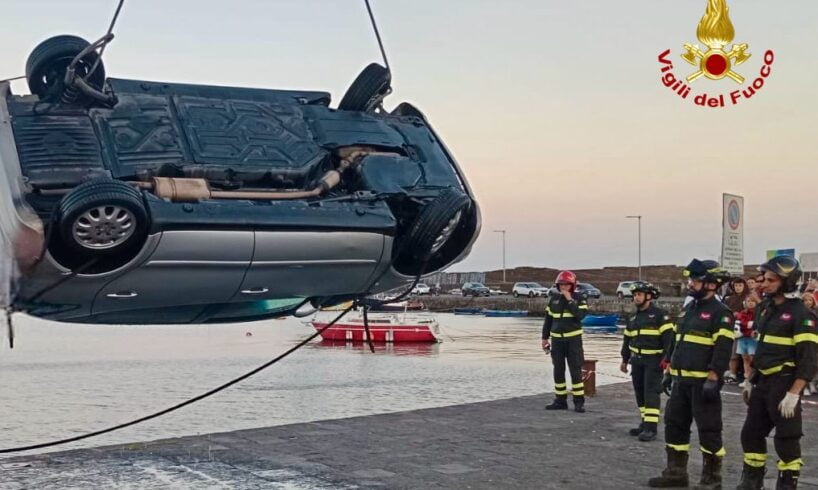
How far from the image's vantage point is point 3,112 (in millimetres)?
4102

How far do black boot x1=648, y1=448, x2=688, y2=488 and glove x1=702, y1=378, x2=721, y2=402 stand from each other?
1.70 feet

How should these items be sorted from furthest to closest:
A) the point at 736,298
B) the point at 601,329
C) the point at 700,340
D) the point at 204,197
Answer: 1. the point at 601,329
2. the point at 736,298
3. the point at 700,340
4. the point at 204,197

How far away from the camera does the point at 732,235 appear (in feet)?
47.0

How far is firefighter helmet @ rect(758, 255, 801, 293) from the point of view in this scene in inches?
258

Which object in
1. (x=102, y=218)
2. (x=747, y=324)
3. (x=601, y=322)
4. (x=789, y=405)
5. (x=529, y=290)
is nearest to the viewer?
(x=102, y=218)

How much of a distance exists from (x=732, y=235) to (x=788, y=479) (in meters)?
8.44

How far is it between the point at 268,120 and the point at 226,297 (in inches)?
36.3

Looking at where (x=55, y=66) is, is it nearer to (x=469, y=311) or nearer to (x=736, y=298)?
(x=736, y=298)

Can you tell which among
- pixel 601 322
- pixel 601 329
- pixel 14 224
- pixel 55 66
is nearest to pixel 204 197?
pixel 14 224

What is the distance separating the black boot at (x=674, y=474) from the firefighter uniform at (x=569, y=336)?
355cm

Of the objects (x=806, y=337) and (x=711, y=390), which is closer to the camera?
(x=806, y=337)

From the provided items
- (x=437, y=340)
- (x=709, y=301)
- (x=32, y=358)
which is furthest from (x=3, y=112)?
(x=437, y=340)

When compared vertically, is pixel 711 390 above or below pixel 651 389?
above

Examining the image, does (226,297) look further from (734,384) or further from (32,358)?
(32,358)
